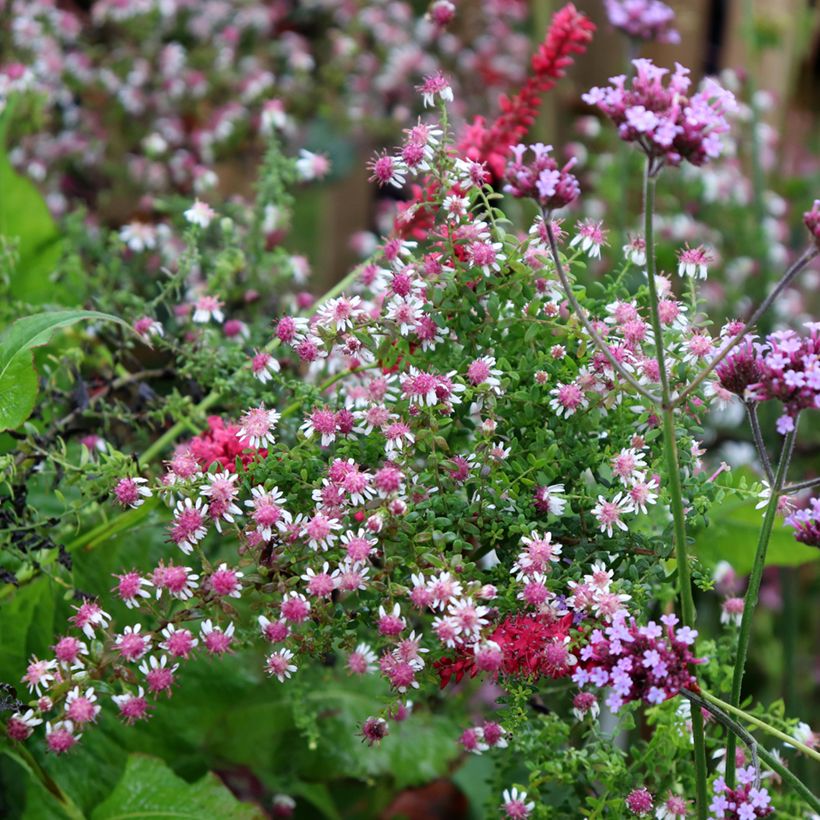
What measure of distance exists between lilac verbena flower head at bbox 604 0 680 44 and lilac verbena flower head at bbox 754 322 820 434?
663 mm

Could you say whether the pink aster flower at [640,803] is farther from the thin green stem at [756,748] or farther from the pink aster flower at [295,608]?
the pink aster flower at [295,608]

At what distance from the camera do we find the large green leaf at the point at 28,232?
917mm

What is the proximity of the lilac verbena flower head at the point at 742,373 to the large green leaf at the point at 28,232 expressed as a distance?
0.59 metres

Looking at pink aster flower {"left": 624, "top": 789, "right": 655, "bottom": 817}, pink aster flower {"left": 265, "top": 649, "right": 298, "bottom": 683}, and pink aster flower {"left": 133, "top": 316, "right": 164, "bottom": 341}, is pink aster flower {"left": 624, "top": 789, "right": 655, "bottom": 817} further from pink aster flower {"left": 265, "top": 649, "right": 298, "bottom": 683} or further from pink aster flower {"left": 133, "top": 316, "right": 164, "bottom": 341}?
pink aster flower {"left": 133, "top": 316, "right": 164, "bottom": 341}

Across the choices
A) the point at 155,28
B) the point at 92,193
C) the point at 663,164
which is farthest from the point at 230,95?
the point at 663,164

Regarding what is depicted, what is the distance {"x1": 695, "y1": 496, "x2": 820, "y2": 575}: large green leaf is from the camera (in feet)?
2.84

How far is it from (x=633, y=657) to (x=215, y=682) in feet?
1.28

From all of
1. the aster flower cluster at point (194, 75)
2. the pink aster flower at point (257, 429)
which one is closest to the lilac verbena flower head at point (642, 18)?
the aster flower cluster at point (194, 75)

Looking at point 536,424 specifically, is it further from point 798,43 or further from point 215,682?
point 798,43

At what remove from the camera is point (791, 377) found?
1.62 feet

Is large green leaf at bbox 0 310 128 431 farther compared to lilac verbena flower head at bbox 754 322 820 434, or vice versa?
large green leaf at bbox 0 310 128 431

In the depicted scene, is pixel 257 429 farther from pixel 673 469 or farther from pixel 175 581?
pixel 673 469

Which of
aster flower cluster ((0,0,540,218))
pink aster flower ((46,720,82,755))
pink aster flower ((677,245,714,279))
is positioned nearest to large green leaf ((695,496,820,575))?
pink aster flower ((677,245,714,279))

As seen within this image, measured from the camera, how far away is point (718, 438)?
1.37 m
